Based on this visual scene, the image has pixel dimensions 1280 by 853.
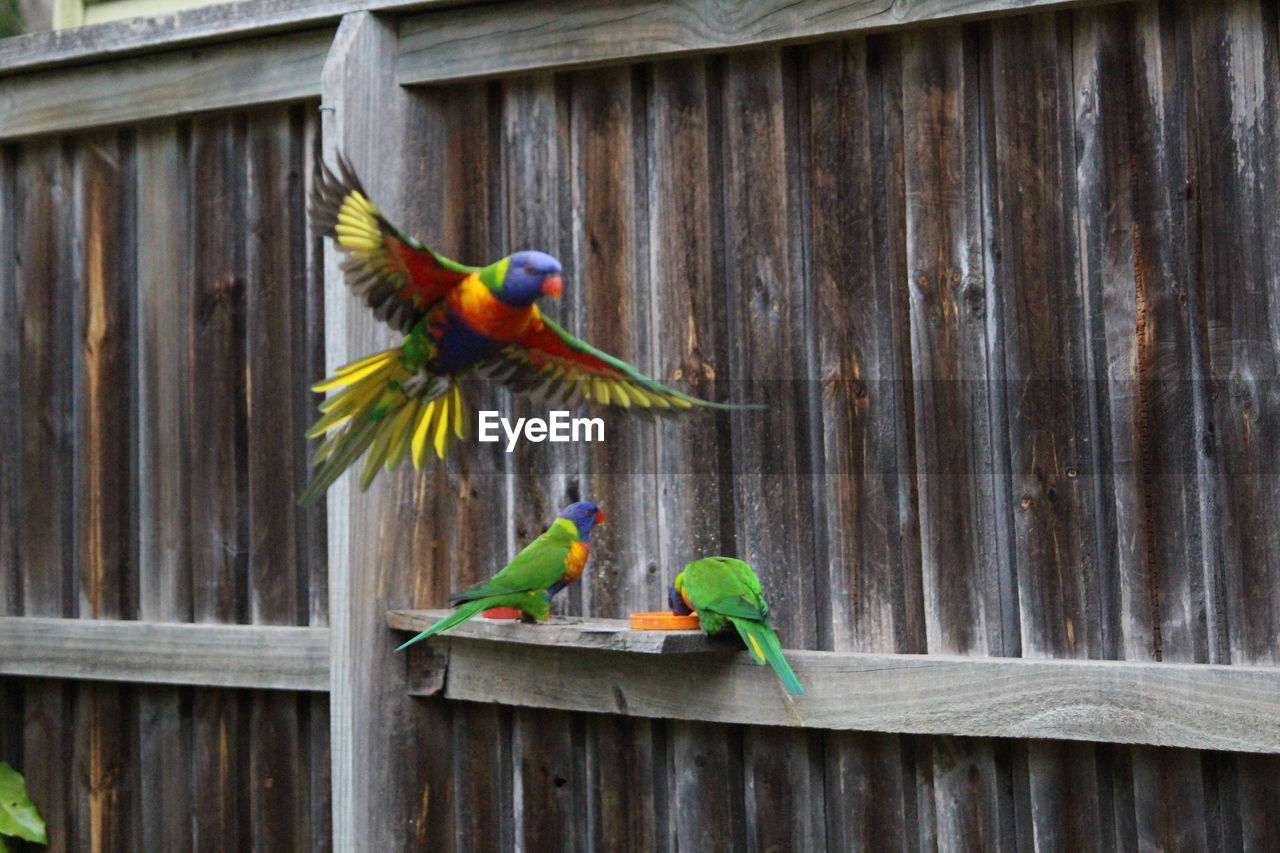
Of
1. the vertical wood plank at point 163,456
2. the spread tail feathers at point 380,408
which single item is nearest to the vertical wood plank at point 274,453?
the vertical wood plank at point 163,456

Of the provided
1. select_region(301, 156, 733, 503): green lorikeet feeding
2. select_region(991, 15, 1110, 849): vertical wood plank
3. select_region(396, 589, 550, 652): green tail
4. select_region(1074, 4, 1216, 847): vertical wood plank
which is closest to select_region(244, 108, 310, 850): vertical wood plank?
select_region(396, 589, 550, 652): green tail

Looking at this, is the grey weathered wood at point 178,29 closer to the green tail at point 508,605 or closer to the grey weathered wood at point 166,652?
the green tail at point 508,605

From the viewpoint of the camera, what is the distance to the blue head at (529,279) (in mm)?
1732

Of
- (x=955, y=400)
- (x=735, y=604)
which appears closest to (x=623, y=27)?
(x=955, y=400)

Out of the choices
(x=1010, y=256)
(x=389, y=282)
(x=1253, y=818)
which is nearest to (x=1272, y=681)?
(x=1253, y=818)

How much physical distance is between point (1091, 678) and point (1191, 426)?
1.72 ft

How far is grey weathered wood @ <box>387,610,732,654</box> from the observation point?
9.66 feet

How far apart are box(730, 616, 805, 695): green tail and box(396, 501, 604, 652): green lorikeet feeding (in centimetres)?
39

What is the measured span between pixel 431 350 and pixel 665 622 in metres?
1.16

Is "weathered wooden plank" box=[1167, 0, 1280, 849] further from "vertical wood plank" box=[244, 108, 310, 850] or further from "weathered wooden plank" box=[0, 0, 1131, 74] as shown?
"vertical wood plank" box=[244, 108, 310, 850]

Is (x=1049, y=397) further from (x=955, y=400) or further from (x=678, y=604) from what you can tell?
(x=678, y=604)

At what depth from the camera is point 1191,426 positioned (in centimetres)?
273

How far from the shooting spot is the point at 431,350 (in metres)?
2.11

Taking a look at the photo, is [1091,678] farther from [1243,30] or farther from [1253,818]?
[1243,30]
